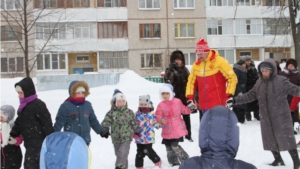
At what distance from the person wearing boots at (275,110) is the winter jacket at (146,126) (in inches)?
58.2

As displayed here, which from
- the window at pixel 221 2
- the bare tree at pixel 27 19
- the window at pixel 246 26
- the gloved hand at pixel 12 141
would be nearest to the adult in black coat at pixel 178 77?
the gloved hand at pixel 12 141

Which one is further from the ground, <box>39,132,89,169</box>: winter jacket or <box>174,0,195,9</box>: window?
<box>174,0,195,9</box>: window

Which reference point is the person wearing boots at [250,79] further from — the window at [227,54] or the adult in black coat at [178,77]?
the window at [227,54]

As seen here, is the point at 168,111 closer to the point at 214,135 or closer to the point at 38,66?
the point at 214,135

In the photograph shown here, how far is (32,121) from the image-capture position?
571 centimetres

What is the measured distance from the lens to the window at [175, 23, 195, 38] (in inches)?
1479

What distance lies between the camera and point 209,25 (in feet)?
125

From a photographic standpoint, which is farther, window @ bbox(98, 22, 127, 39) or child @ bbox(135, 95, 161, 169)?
window @ bbox(98, 22, 127, 39)

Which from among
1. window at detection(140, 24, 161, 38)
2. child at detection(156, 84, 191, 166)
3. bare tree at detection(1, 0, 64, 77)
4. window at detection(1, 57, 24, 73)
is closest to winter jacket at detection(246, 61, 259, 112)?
child at detection(156, 84, 191, 166)

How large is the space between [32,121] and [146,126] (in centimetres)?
200

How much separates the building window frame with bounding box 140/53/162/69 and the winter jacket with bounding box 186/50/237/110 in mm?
30093

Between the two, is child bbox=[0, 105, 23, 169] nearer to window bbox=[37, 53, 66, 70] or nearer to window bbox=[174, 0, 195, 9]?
window bbox=[37, 53, 66, 70]

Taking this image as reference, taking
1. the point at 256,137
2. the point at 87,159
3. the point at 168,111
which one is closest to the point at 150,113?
the point at 168,111

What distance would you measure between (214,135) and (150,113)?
415cm
